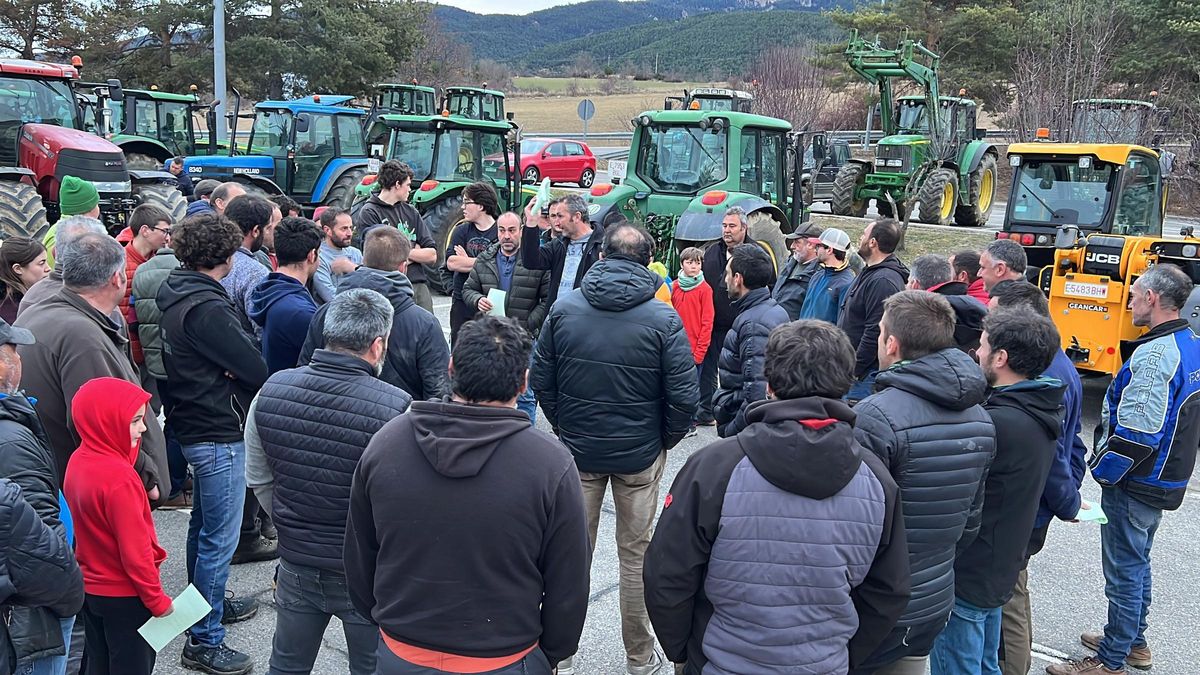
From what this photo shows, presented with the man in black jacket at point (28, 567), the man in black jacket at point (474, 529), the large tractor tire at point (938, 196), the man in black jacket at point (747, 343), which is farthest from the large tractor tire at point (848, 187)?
the man in black jacket at point (28, 567)

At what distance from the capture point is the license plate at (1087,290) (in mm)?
7477

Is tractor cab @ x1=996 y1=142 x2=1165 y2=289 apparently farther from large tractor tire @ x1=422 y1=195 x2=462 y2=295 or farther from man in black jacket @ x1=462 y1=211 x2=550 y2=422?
large tractor tire @ x1=422 y1=195 x2=462 y2=295

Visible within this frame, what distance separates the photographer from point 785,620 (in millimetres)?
2293

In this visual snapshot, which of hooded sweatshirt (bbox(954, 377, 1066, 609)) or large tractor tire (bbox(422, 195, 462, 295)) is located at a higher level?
large tractor tire (bbox(422, 195, 462, 295))

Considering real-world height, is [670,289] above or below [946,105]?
below

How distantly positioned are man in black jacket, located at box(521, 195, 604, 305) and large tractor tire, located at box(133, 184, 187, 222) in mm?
6416

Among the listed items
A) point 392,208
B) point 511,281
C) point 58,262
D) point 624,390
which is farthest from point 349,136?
point 624,390

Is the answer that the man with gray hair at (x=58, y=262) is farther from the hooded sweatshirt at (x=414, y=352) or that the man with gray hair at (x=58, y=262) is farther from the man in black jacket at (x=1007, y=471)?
the man in black jacket at (x=1007, y=471)

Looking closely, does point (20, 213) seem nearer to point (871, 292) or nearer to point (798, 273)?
point (798, 273)

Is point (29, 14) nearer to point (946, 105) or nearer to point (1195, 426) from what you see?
point (946, 105)

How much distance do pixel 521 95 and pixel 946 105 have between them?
53.6 metres

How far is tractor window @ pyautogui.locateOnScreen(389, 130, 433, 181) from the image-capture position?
12.9 m

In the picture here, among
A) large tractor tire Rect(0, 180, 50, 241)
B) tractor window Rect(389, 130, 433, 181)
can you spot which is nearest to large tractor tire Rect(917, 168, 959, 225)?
tractor window Rect(389, 130, 433, 181)

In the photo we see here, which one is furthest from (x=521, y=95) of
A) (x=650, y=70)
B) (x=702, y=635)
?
(x=702, y=635)
